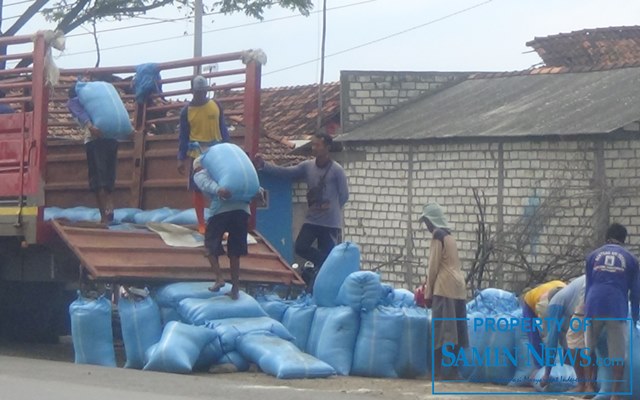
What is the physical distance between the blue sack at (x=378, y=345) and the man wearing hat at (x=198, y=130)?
6.68 feet

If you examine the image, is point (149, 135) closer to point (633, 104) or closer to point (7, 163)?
point (7, 163)

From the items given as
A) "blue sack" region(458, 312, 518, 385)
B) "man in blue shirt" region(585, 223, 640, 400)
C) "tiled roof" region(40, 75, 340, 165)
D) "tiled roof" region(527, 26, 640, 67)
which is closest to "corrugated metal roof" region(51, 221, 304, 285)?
"blue sack" region(458, 312, 518, 385)

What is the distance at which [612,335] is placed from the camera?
9.23 meters

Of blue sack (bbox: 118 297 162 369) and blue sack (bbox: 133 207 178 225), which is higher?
blue sack (bbox: 133 207 178 225)

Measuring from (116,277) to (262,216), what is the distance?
32.6 feet

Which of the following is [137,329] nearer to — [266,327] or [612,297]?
[266,327]

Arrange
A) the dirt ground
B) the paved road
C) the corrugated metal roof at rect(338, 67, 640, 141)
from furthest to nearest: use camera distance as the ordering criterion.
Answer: the corrugated metal roof at rect(338, 67, 640, 141)
the dirt ground
the paved road

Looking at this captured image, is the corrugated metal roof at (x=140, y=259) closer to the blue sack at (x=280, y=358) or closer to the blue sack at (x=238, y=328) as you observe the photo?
the blue sack at (x=238, y=328)

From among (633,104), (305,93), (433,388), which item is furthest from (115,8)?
(433,388)

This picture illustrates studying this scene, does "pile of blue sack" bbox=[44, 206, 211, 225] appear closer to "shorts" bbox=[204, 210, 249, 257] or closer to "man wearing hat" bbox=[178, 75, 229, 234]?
"man wearing hat" bbox=[178, 75, 229, 234]

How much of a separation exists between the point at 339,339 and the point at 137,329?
5.50 ft

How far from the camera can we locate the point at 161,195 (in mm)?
12156

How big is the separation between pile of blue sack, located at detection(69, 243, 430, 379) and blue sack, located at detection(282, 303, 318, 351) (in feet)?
0.16

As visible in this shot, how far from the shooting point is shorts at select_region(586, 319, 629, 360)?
362 inches
